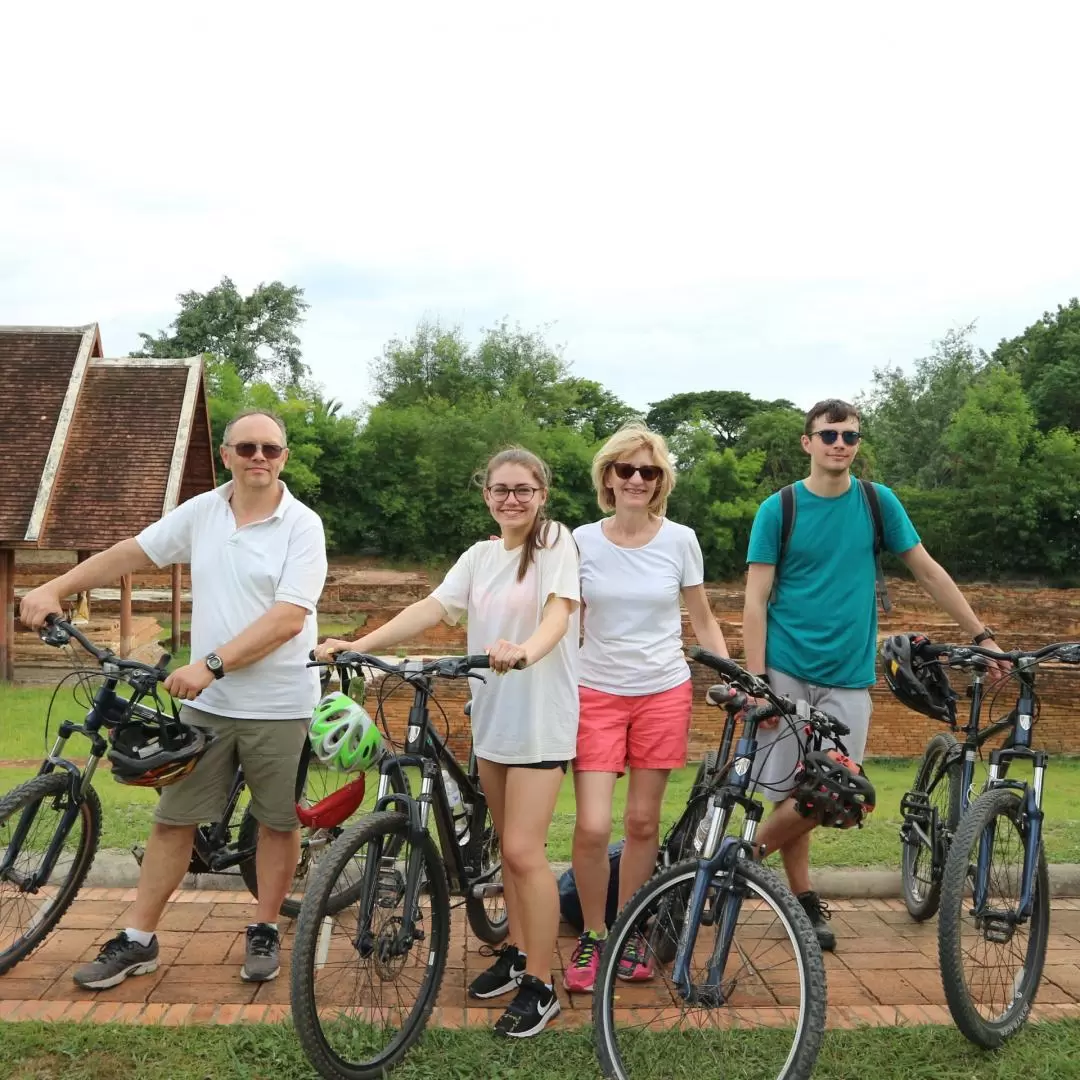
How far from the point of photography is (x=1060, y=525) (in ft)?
121

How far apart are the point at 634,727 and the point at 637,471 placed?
819 mm

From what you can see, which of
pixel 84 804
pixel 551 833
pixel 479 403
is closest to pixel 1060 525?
pixel 479 403

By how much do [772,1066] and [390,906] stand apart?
41.8 inches

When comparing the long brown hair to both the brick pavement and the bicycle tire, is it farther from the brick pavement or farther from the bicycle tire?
the brick pavement

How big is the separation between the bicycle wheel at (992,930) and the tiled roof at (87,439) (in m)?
14.2

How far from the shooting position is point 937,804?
438cm

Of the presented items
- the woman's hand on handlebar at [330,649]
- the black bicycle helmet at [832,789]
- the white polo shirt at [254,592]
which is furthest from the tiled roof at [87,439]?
the black bicycle helmet at [832,789]

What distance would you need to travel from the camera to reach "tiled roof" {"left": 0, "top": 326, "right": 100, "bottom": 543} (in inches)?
624

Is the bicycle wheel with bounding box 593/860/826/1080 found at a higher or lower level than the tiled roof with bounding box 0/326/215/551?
lower

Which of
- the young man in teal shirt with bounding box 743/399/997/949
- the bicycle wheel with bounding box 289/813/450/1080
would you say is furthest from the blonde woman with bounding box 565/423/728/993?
the bicycle wheel with bounding box 289/813/450/1080

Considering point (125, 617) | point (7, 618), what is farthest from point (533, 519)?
point (125, 617)

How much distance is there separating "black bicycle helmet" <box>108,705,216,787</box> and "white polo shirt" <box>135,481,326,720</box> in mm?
144

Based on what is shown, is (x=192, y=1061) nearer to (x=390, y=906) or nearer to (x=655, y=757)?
(x=390, y=906)

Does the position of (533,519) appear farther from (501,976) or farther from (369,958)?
(501,976)
